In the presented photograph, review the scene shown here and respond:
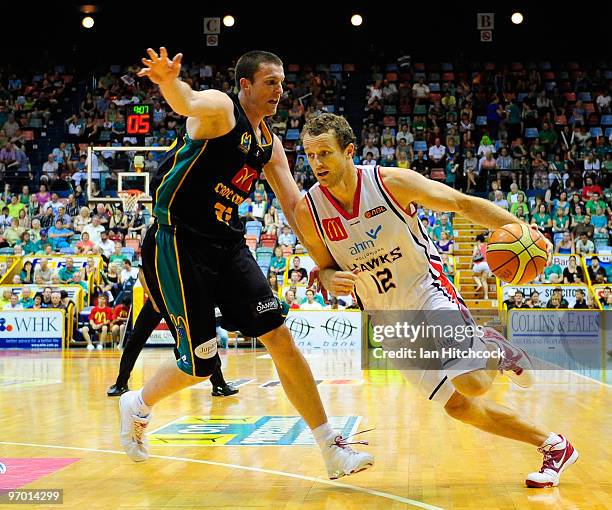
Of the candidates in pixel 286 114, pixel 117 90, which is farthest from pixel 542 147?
pixel 117 90

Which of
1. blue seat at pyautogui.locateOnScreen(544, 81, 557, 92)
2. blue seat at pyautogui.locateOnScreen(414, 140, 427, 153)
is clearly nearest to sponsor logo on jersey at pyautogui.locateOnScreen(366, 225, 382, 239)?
blue seat at pyautogui.locateOnScreen(414, 140, 427, 153)

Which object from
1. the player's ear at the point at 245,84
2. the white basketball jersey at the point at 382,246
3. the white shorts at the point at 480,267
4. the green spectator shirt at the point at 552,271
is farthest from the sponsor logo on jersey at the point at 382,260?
the white shorts at the point at 480,267

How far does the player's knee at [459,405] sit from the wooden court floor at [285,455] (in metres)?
0.37

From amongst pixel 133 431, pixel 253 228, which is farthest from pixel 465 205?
pixel 253 228

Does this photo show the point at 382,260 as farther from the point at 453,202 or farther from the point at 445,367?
the point at 445,367

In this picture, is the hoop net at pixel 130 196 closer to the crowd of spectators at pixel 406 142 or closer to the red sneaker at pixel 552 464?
the crowd of spectators at pixel 406 142

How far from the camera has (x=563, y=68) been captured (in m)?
24.2

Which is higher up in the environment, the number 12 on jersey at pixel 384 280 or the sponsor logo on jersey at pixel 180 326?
the number 12 on jersey at pixel 384 280

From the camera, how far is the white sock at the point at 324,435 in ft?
13.5

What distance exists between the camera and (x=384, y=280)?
4.29 metres

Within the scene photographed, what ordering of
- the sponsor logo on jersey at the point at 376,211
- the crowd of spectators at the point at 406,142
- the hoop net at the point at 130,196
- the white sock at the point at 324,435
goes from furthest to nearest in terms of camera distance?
the crowd of spectators at the point at 406,142 < the hoop net at the point at 130,196 < the sponsor logo on jersey at the point at 376,211 < the white sock at the point at 324,435

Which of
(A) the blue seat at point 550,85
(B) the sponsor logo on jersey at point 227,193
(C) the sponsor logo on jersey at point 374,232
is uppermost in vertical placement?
(A) the blue seat at point 550,85

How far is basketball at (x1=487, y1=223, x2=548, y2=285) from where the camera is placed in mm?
4109

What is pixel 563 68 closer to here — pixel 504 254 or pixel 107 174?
pixel 107 174
